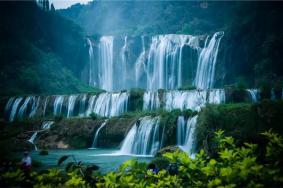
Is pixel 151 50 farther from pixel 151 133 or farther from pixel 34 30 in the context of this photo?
pixel 151 133

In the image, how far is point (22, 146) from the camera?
25766 millimetres

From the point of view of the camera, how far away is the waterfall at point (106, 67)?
2527 inches

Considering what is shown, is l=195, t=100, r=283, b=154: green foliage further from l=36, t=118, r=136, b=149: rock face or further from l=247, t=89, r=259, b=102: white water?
l=247, t=89, r=259, b=102: white water

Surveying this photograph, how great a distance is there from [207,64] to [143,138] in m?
25.8

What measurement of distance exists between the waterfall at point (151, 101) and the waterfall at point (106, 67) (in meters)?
29.3

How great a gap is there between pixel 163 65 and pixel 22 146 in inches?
1287

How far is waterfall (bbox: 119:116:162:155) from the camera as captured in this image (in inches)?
989

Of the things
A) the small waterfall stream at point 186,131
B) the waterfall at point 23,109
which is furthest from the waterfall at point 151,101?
the waterfall at point 23,109

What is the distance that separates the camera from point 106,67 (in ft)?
210

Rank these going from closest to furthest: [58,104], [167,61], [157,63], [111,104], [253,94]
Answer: [253,94], [111,104], [58,104], [167,61], [157,63]

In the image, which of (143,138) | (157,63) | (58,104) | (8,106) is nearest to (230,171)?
(143,138)

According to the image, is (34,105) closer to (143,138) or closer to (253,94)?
(143,138)

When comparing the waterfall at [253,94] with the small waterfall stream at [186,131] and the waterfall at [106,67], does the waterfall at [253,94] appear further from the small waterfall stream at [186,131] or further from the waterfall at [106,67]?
the waterfall at [106,67]

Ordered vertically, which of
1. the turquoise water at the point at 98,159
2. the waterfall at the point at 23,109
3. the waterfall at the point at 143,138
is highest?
the waterfall at the point at 23,109
